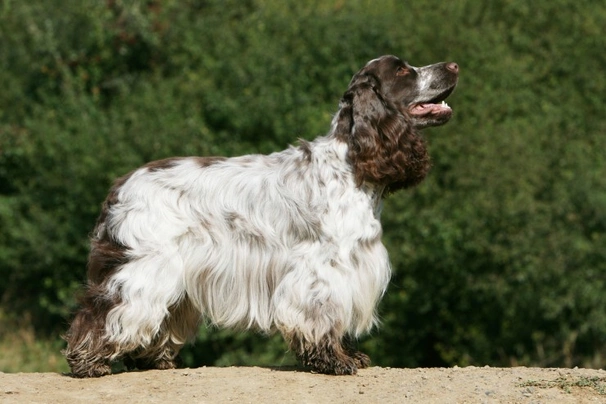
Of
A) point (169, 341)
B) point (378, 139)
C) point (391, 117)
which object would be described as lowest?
point (169, 341)

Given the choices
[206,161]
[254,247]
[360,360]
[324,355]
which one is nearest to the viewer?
[324,355]

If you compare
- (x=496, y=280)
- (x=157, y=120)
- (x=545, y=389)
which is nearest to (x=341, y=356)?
(x=545, y=389)

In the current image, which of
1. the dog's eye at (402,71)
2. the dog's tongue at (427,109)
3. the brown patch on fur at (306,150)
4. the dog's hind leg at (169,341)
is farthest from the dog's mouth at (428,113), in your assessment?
the dog's hind leg at (169,341)

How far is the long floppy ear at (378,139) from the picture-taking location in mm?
8812

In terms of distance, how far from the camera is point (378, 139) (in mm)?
8852

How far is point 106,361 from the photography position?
8.88 metres

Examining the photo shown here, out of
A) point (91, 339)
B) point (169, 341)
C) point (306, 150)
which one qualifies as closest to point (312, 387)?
point (169, 341)

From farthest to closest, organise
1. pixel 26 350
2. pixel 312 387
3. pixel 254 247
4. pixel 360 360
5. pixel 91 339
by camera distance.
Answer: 1. pixel 26 350
2. pixel 360 360
3. pixel 254 247
4. pixel 91 339
5. pixel 312 387

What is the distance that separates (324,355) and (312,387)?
40cm

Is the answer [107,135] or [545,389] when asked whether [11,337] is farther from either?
[545,389]

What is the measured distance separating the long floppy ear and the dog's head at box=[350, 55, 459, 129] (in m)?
0.08

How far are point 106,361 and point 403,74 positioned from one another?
3.16 meters

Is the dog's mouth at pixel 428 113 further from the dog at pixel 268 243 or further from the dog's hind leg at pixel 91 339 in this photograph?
the dog's hind leg at pixel 91 339

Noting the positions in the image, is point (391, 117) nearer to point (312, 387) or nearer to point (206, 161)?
point (206, 161)
